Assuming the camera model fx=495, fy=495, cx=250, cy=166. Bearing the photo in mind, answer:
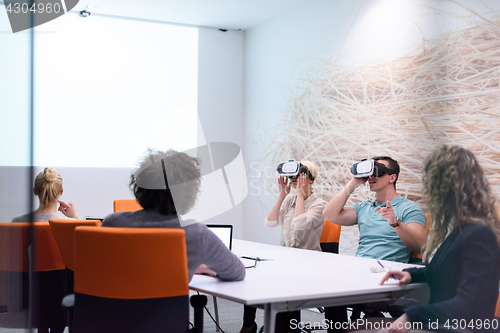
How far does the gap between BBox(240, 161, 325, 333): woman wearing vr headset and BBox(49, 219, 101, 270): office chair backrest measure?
51.3 inches

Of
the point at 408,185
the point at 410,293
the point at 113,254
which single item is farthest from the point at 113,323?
the point at 408,185

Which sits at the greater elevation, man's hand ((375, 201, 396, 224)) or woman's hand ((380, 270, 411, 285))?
man's hand ((375, 201, 396, 224))

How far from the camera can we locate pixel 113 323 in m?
1.71

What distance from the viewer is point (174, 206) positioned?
6.22 feet

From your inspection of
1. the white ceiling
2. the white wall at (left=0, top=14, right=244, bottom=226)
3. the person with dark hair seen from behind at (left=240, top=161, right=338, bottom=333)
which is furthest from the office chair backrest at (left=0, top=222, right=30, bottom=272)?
the white ceiling

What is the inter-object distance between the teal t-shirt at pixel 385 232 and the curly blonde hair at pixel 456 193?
1159 mm

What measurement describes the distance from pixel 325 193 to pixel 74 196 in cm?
296

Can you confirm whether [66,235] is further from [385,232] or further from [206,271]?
[385,232]

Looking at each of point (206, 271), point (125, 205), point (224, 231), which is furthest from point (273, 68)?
point (206, 271)

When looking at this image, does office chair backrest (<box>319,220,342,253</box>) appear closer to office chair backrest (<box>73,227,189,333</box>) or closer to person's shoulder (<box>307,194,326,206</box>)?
person's shoulder (<box>307,194,326,206</box>)

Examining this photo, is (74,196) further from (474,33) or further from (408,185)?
(474,33)

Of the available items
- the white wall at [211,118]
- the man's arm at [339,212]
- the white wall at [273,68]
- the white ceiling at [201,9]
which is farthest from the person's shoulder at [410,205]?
the white wall at [211,118]

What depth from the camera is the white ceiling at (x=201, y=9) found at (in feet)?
18.4

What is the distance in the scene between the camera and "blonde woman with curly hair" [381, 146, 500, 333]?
1570mm
